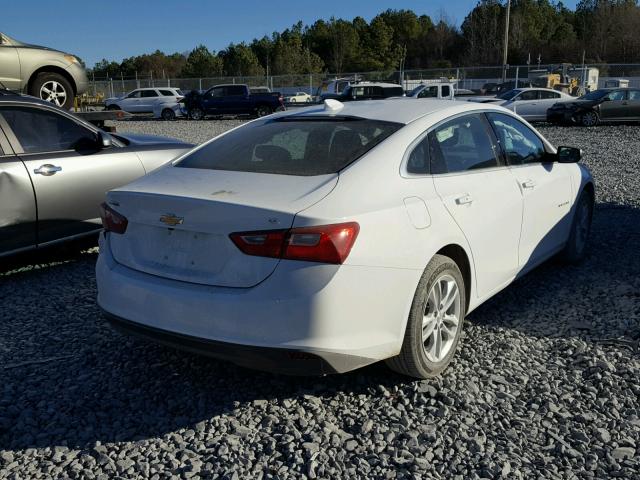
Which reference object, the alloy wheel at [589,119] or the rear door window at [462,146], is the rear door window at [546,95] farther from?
the rear door window at [462,146]

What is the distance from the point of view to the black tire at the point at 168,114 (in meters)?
32.4

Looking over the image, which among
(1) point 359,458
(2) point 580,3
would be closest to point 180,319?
(1) point 359,458

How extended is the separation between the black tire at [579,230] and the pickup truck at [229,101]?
26.0 meters

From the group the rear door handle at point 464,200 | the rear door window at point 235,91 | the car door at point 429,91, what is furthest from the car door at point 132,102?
the rear door handle at point 464,200

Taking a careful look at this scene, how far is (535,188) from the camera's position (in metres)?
4.56

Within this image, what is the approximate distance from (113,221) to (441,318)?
188 centimetres

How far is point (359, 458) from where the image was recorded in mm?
2848

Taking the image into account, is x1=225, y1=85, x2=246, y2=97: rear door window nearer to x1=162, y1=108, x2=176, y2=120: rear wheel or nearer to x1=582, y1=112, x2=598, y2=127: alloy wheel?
x1=162, y1=108, x2=176, y2=120: rear wheel

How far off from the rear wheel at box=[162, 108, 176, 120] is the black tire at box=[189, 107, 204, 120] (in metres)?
1.54

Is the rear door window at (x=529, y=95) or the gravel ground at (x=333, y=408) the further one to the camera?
the rear door window at (x=529, y=95)

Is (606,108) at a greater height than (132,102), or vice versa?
(132,102)

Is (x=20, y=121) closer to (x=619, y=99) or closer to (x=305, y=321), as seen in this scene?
(x=305, y=321)

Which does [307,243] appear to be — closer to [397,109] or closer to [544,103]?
[397,109]

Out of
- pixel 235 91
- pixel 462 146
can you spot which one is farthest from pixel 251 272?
pixel 235 91
